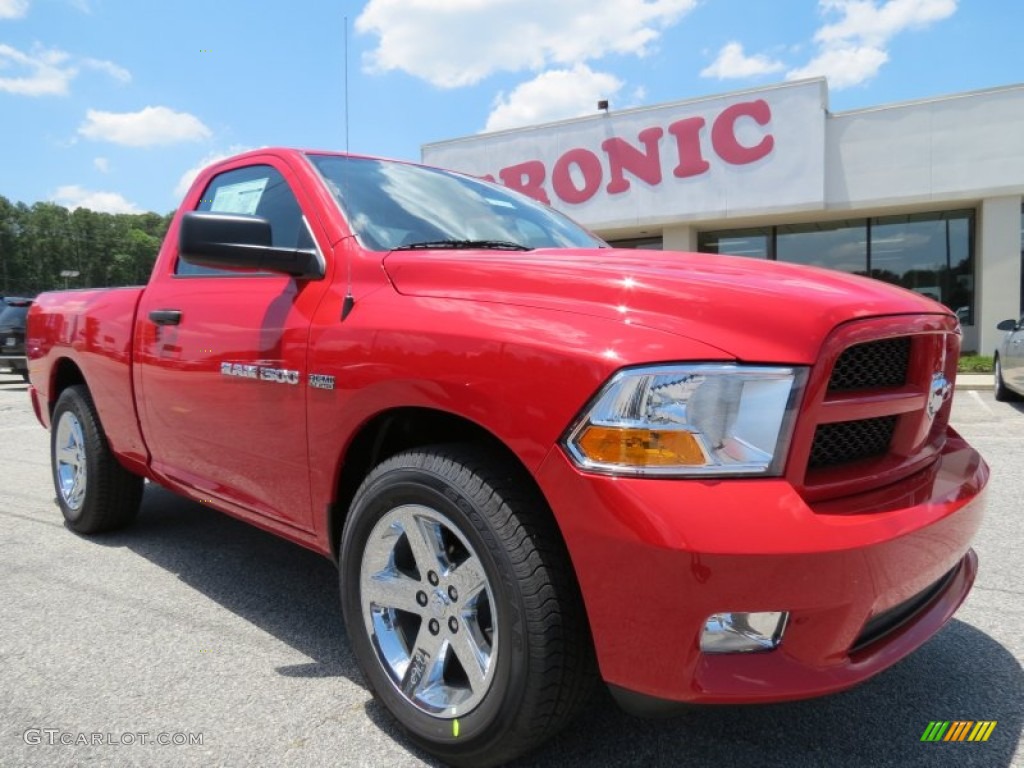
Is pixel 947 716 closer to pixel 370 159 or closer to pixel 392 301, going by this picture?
pixel 392 301

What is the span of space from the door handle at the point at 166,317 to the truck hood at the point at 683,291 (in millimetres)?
1280

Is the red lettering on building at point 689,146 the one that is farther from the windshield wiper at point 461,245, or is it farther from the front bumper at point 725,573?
the front bumper at point 725,573

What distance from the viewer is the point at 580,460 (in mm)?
1643

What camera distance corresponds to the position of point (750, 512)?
1536 millimetres

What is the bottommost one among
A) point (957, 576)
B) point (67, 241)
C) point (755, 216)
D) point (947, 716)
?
point (947, 716)

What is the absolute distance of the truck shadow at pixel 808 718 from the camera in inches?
79.4

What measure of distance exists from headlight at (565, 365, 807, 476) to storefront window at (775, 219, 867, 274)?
1612 cm

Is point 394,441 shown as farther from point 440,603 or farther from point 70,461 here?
point 70,461

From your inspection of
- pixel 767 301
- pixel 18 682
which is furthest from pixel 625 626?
pixel 18 682

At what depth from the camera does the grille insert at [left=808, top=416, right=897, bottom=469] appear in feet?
5.82

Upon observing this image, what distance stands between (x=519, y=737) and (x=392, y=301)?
1236mm

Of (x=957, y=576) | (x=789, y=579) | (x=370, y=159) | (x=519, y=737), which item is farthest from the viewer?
(x=370, y=159)

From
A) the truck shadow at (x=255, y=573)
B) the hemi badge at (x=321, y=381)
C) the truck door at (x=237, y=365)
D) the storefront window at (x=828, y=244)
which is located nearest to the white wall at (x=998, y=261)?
the storefront window at (x=828, y=244)

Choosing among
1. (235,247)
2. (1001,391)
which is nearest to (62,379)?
(235,247)
